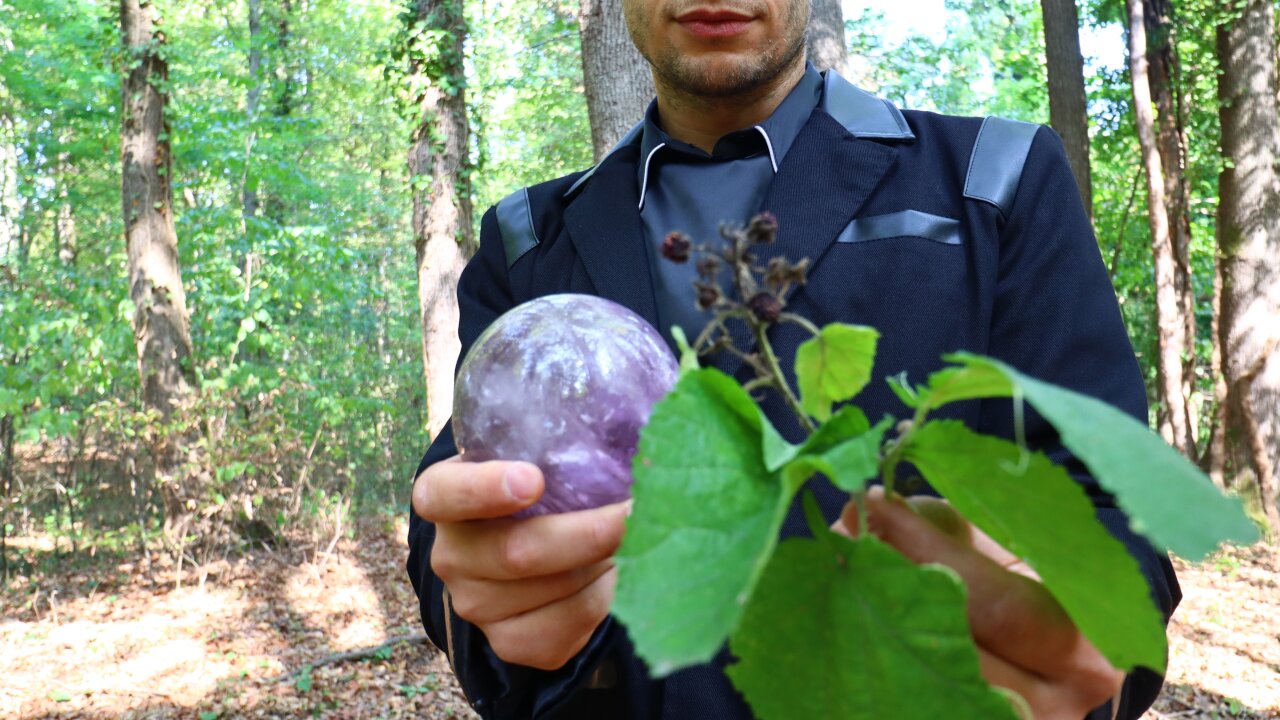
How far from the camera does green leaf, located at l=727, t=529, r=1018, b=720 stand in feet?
2.30

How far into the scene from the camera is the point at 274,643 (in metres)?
8.09

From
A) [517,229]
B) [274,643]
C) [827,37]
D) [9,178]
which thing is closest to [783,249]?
[517,229]

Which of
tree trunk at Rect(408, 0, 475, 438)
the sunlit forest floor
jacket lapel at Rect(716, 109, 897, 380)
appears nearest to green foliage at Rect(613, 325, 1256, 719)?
jacket lapel at Rect(716, 109, 897, 380)

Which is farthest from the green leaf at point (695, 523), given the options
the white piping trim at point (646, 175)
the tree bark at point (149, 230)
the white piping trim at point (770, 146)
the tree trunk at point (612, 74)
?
the tree bark at point (149, 230)

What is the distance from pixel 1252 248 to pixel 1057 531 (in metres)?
11.1

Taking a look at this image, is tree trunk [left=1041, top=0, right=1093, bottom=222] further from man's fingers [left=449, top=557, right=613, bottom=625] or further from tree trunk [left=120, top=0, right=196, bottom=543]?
man's fingers [left=449, top=557, right=613, bottom=625]

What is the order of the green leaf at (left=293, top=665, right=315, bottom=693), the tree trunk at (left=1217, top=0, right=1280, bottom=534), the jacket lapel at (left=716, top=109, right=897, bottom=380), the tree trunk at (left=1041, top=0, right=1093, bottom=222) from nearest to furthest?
the jacket lapel at (left=716, top=109, right=897, bottom=380) → the green leaf at (left=293, top=665, right=315, bottom=693) → the tree trunk at (left=1041, top=0, right=1093, bottom=222) → the tree trunk at (left=1217, top=0, right=1280, bottom=534)

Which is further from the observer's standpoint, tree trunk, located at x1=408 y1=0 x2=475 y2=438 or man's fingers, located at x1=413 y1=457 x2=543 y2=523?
tree trunk, located at x1=408 y1=0 x2=475 y2=438

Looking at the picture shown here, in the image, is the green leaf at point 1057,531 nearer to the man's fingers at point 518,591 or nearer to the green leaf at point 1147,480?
the green leaf at point 1147,480

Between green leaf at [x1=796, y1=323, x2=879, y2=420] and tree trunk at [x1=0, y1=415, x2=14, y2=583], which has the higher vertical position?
green leaf at [x1=796, y1=323, x2=879, y2=420]

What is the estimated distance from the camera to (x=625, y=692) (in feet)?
6.52

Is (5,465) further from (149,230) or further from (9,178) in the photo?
(9,178)

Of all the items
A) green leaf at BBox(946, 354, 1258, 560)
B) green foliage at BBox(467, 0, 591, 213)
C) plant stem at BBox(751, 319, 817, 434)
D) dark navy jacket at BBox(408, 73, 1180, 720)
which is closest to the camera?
green leaf at BBox(946, 354, 1258, 560)

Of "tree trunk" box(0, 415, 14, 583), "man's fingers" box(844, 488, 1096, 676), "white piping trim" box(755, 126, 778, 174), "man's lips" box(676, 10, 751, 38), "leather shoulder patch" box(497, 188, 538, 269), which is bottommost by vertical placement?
"tree trunk" box(0, 415, 14, 583)
